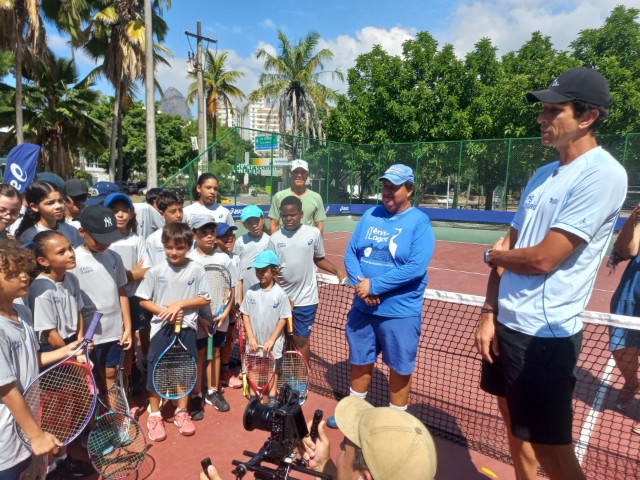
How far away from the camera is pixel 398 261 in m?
3.05

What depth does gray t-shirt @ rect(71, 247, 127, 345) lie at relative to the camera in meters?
3.16

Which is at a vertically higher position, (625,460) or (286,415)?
(286,415)

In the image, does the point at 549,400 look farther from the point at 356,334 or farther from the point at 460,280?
the point at 460,280

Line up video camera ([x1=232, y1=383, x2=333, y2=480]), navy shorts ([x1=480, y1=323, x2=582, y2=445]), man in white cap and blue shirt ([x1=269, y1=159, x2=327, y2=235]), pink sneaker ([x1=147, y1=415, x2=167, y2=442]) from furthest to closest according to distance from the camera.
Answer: man in white cap and blue shirt ([x1=269, y1=159, x2=327, y2=235]) < pink sneaker ([x1=147, y1=415, x2=167, y2=442]) < navy shorts ([x1=480, y1=323, x2=582, y2=445]) < video camera ([x1=232, y1=383, x2=333, y2=480])

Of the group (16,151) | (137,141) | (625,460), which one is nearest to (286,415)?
(625,460)

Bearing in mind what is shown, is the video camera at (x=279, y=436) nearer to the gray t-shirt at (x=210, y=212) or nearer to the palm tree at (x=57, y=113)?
the gray t-shirt at (x=210, y=212)

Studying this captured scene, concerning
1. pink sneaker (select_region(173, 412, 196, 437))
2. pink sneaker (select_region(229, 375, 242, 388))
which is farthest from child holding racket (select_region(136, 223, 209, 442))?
pink sneaker (select_region(229, 375, 242, 388))

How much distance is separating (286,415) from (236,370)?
3.13 metres

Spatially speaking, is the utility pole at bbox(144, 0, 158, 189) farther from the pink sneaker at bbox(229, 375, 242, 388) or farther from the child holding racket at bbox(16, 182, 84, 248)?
the pink sneaker at bbox(229, 375, 242, 388)

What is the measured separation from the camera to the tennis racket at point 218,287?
3959 mm

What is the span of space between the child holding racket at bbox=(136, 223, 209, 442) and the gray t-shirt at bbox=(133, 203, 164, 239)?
5.75 feet

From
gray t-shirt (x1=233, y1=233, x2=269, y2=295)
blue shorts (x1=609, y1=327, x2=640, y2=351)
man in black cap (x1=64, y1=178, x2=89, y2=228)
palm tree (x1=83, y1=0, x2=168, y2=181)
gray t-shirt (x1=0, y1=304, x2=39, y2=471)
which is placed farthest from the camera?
palm tree (x1=83, y1=0, x2=168, y2=181)

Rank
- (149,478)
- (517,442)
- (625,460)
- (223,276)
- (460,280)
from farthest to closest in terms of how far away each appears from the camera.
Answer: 1. (460,280)
2. (223,276)
3. (625,460)
4. (149,478)
5. (517,442)

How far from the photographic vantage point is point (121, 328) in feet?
11.0
